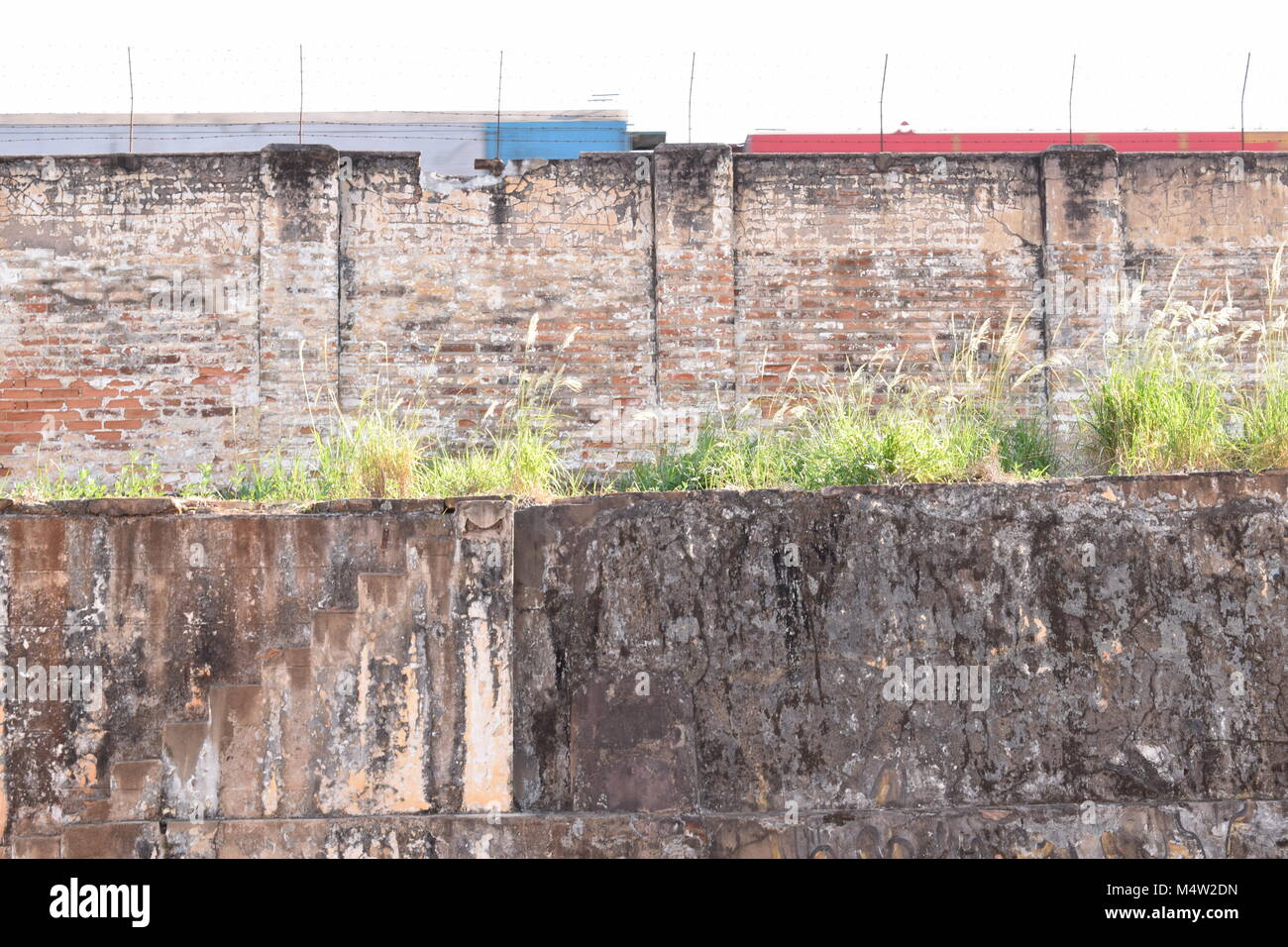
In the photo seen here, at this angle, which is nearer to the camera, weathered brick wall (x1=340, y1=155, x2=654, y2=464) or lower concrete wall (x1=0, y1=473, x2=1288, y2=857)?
lower concrete wall (x1=0, y1=473, x2=1288, y2=857)

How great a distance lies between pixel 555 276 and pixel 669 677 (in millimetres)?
3987

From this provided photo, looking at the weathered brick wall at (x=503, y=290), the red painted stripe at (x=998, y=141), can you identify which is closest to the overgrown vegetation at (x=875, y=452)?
the weathered brick wall at (x=503, y=290)

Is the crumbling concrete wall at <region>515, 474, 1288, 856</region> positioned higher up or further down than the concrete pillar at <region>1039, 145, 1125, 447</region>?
further down

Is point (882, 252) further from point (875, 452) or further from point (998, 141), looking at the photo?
point (998, 141)

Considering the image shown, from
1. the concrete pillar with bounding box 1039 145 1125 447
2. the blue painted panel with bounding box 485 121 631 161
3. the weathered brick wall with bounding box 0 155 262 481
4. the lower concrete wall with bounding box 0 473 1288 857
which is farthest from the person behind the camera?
the blue painted panel with bounding box 485 121 631 161

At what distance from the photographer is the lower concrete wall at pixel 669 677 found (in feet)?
15.2

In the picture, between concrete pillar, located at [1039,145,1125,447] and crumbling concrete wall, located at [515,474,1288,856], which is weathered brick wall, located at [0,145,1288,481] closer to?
concrete pillar, located at [1039,145,1125,447]

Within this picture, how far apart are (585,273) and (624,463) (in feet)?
4.38

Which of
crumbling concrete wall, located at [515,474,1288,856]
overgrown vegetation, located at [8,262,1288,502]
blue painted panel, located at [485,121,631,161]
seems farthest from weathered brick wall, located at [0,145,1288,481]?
blue painted panel, located at [485,121,631,161]

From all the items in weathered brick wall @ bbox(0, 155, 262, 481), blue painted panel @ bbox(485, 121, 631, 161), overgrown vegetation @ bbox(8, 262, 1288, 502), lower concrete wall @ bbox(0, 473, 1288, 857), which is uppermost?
blue painted panel @ bbox(485, 121, 631, 161)

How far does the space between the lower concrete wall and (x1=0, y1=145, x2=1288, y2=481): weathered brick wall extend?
3.04 m

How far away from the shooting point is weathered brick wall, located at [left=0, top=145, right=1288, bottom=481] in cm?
785

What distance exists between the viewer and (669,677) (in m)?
4.80

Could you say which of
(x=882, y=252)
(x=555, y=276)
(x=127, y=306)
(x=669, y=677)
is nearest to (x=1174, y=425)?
(x=669, y=677)
